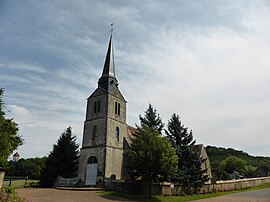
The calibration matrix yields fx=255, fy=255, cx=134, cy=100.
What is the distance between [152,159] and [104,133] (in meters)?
9.98

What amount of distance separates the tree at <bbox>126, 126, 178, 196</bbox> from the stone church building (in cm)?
638

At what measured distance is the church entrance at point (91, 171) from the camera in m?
28.0

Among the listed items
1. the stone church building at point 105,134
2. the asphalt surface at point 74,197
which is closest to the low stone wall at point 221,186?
the asphalt surface at point 74,197

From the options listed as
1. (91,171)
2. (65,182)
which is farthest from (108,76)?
(65,182)

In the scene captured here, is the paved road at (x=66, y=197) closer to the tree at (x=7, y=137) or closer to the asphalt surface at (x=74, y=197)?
the asphalt surface at (x=74, y=197)

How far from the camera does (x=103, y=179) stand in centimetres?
2691

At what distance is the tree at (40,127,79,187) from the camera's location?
28891 millimetres

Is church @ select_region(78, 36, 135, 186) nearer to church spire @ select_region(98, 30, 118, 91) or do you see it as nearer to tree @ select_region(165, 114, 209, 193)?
church spire @ select_region(98, 30, 118, 91)

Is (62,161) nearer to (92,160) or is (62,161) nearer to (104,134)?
(92,160)

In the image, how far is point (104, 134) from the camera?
1150 inches

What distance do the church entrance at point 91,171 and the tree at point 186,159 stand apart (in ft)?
29.3

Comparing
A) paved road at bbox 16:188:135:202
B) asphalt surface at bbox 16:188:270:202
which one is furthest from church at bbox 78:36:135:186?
paved road at bbox 16:188:135:202

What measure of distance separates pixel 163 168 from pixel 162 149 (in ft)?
4.99

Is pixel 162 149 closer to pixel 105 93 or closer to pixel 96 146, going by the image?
pixel 96 146
